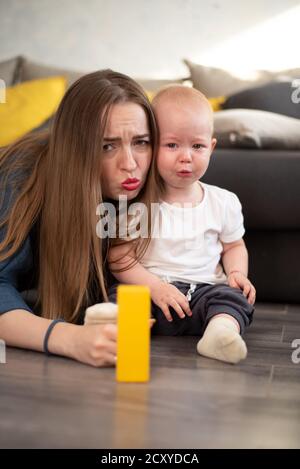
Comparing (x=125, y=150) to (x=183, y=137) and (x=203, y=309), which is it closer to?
(x=183, y=137)

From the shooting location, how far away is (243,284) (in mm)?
1632

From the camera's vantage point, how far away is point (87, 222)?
154 centimetres

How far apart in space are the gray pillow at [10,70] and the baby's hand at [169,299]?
2.09 metres

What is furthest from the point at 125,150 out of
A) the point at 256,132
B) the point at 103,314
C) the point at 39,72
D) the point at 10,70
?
the point at 10,70

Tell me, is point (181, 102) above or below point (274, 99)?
below

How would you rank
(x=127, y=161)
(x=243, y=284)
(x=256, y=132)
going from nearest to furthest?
1. (x=127, y=161)
2. (x=243, y=284)
3. (x=256, y=132)

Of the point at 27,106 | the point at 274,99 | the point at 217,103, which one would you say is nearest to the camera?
the point at 274,99

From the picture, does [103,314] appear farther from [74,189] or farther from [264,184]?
[264,184]

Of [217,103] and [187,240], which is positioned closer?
[187,240]

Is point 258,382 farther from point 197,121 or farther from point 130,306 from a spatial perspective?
point 197,121

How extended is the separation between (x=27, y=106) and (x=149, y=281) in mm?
1614

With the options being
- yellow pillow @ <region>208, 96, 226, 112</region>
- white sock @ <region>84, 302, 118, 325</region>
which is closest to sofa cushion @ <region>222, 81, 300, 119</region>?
yellow pillow @ <region>208, 96, 226, 112</region>

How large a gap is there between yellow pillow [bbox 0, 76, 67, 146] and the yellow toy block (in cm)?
181

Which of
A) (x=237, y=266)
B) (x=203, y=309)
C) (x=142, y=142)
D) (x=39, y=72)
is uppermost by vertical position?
(x=39, y=72)
